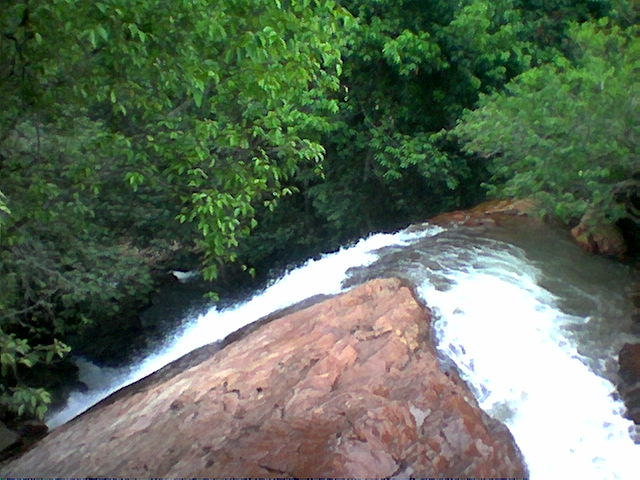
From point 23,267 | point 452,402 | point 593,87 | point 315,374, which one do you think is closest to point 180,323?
point 23,267

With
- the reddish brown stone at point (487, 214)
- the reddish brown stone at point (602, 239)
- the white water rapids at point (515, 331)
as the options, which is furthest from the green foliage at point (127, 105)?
the reddish brown stone at point (602, 239)

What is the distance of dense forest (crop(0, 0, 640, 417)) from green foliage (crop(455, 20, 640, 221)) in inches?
1.0

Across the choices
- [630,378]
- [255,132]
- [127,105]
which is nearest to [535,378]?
[630,378]

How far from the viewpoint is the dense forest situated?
375cm

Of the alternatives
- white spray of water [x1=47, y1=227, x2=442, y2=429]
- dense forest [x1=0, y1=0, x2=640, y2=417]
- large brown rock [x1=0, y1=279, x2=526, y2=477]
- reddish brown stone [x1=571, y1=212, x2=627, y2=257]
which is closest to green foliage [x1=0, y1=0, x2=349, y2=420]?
dense forest [x1=0, y1=0, x2=640, y2=417]

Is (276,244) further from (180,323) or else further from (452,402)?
(452,402)

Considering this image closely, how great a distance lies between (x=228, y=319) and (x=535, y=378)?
12.8ft

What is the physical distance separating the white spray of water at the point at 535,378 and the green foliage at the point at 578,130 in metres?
1.38

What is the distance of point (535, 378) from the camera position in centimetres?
482

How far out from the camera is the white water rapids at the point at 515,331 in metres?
4.38

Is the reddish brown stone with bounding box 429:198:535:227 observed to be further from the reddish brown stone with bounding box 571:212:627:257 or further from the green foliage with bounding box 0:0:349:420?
the green foliage with bounding box 0:0:349:420

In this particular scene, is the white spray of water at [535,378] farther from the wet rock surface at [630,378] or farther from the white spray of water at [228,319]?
the white spray of water at [228,319]

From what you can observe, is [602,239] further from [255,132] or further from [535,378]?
[255,132]

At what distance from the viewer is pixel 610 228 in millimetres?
7586
